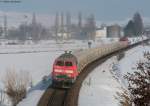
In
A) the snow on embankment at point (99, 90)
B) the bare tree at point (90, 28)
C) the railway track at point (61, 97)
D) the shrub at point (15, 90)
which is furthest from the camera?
the bare tree at point (90, 28)

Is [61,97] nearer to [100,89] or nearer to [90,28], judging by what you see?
[100,89]

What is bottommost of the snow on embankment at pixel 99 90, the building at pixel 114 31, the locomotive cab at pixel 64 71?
the snow on embankment at pixel 99 90

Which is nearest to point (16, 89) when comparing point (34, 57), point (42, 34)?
point (34, 57)

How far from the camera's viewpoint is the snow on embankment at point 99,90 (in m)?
26.6

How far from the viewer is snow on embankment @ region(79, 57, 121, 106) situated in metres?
26.6

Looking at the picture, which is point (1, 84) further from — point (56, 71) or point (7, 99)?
point (56, 71)

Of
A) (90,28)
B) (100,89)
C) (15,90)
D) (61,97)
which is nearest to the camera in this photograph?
(61,97)

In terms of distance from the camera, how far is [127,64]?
199 ft

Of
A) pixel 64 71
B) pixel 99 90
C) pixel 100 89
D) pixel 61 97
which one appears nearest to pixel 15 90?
pixel 64 71

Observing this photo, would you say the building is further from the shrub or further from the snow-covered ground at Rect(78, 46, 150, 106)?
the shrub

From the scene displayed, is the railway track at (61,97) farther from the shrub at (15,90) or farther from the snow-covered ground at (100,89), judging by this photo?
the shrub at (15,90)

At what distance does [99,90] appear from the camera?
31.7 meters

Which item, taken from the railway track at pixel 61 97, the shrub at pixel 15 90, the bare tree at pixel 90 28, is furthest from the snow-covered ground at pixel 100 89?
the bare tree at pixel 90 28

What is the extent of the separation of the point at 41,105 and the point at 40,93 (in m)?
4.26
